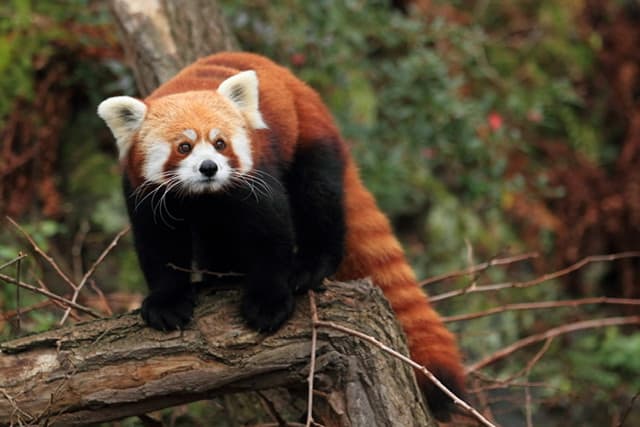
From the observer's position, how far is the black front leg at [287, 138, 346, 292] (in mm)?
3344

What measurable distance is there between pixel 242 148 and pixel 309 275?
0.56 metres

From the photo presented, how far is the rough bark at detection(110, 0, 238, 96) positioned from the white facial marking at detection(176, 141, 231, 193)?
1379mm

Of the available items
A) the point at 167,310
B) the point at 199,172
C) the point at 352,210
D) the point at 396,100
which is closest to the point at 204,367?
the point at 167,310

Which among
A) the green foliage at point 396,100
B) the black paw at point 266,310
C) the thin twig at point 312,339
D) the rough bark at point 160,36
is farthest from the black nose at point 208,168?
the green foliage at point 396,100

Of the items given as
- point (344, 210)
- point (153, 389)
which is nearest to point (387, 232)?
point (344, 210)

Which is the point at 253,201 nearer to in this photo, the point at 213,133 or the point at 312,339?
the point at 213,133

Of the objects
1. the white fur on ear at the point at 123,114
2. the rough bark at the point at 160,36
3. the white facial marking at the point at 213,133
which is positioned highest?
the rough bark at the point at 160,36

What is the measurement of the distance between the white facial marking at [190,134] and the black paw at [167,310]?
573mm

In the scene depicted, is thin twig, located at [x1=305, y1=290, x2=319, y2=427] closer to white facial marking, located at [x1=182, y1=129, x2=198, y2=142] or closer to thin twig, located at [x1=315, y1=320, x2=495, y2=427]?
thin twig, located at [x1=315, y1=320, x2=495, y2=427]

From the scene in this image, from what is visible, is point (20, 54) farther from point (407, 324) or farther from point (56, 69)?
point (407, 324)

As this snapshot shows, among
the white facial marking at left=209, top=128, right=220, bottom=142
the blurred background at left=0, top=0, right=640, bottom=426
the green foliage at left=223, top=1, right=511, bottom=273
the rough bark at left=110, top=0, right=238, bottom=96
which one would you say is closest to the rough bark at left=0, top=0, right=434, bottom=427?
the white facial marking at left=209, top=128, right=220, bottom=142

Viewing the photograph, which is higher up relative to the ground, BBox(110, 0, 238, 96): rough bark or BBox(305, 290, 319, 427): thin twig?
BBox(110, 0, 238, 96): rough bark

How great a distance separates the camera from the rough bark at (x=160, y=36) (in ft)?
13.5

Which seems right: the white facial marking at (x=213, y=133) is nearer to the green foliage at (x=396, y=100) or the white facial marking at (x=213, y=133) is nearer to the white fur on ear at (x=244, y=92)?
the white fur on ear at (x=244, y=92)
